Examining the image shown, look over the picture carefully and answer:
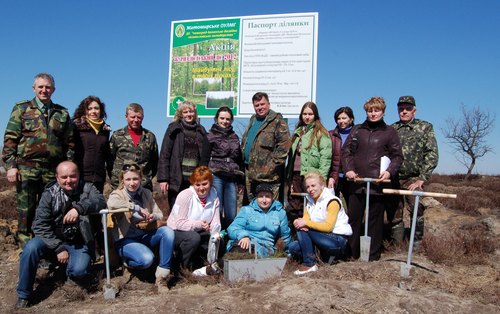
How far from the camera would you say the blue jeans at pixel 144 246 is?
17.4 feet

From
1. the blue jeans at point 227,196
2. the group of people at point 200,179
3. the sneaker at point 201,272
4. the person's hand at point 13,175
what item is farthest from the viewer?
the blue jeans at point 227,196

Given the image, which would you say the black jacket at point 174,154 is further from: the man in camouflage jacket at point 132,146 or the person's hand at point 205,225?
the person's hand at point 205,225

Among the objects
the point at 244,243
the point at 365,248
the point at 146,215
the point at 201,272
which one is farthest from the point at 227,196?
the point at 365,248

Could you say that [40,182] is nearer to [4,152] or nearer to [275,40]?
[4,152]

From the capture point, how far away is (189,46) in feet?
28.3

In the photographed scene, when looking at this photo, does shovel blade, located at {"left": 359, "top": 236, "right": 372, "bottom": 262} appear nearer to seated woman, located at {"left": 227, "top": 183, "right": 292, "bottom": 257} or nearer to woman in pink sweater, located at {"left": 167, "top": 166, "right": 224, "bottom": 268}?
seated woman, located at {"left": 227, "top": 183, "right": 292, "bottom": 257}

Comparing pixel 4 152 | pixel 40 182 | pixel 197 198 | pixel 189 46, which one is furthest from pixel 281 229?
pixel 189 46

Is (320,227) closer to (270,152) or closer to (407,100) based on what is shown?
(270,152)

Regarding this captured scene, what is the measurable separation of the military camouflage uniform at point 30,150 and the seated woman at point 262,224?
8.30 ft

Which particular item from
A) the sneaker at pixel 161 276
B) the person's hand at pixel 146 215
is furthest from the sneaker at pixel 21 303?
the person's hand at pixel 146 215

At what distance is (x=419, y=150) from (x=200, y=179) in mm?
3189

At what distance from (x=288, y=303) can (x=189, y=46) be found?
5844 mm

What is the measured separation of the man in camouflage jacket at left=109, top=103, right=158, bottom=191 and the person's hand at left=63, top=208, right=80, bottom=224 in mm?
1229

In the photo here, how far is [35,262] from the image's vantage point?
4.86m
